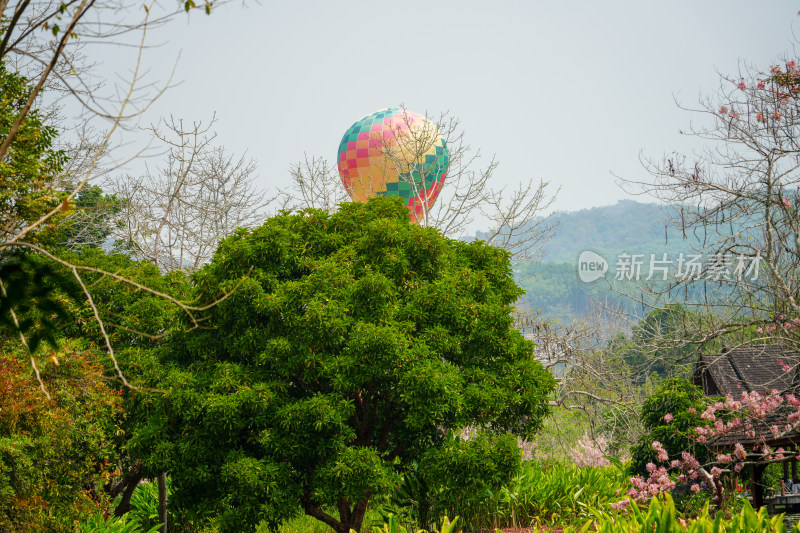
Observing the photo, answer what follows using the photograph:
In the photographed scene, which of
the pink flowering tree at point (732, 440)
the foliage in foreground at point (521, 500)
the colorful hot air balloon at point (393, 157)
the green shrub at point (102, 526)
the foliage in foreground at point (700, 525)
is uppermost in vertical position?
the colorful hot air balloon at point (393, 157)

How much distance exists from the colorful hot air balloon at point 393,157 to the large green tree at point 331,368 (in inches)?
482

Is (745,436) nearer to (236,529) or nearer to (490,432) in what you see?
(490,432)

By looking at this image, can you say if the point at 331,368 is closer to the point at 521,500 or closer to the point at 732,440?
the point at 521,500

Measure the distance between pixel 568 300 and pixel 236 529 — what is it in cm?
15810

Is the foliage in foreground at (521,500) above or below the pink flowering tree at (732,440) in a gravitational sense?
below

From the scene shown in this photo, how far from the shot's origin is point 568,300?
163000 millimetres

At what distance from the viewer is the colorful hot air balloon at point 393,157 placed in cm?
2409

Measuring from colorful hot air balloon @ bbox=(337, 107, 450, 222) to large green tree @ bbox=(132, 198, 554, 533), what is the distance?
12251mm

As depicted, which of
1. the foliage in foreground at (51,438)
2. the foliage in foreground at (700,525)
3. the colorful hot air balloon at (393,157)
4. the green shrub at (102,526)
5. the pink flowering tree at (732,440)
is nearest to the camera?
the foliage in foreground at (700,525)

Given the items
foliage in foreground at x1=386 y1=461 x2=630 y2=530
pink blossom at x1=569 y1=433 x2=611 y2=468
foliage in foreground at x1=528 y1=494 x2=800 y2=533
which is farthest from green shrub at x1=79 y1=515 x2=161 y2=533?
pink blossom at x1=569 y1=433 x2=611 y2=468

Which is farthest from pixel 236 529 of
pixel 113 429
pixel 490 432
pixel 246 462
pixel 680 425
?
pixel 680 425

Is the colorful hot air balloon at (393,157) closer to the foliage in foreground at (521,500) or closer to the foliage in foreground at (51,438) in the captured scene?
the foliage in foreground at (521,500)

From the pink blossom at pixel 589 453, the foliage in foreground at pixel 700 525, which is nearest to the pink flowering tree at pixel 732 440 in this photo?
the foliage in foreground at pixel 700 525

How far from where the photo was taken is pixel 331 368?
10078mm
